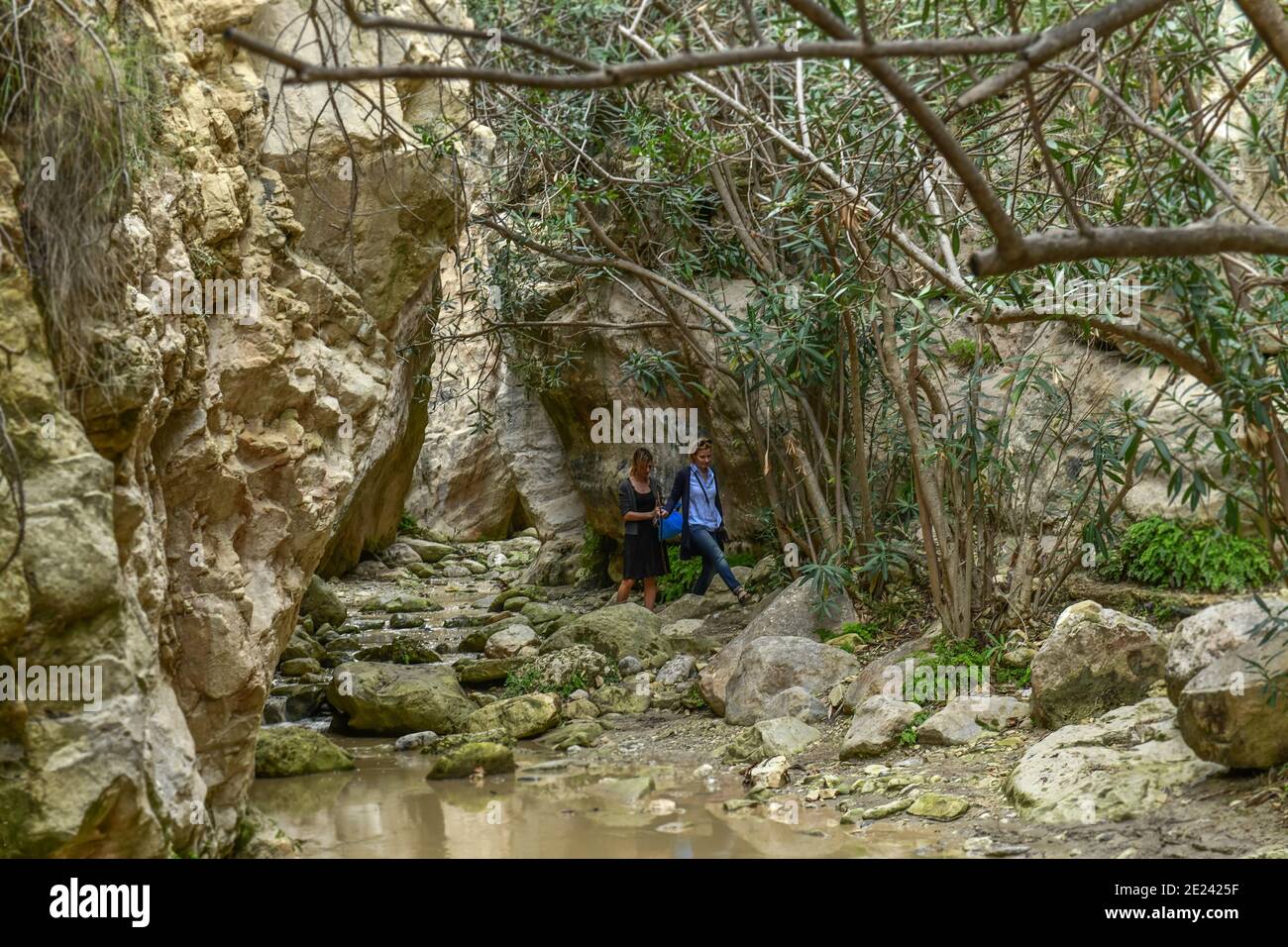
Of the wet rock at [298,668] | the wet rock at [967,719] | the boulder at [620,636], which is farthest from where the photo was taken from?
the wet rock at [298,668]

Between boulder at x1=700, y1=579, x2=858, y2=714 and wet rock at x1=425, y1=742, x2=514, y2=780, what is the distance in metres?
1.88

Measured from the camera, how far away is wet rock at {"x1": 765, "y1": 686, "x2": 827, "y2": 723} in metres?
7.03

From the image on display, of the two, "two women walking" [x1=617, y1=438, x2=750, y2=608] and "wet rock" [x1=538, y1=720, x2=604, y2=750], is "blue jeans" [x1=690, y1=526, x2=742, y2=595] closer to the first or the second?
"two women walking" [x1=617, y1=438, x2=750, y2=608]

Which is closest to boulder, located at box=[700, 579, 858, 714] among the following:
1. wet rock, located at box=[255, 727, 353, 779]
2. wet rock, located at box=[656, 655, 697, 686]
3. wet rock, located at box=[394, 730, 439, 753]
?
wet rock, located at box=[656, 655, 697, 686]

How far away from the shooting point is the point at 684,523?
10.4 metres

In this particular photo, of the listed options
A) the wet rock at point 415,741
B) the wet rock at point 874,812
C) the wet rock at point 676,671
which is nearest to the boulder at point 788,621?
the wet rock at point 676,671

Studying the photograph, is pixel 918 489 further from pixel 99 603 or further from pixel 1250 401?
pixel 99 603

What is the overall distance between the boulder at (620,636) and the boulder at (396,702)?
1287mm

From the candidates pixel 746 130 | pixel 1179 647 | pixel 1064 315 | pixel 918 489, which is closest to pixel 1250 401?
pixel 1064 315

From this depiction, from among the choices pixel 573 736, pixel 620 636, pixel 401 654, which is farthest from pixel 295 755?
pixel 620 636

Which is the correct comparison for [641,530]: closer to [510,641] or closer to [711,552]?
[711,552]

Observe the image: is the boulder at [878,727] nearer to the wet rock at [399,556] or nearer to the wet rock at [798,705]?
the wet rock at [798,705]

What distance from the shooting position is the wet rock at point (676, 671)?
27.9 ft

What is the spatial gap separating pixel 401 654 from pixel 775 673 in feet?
11.7
